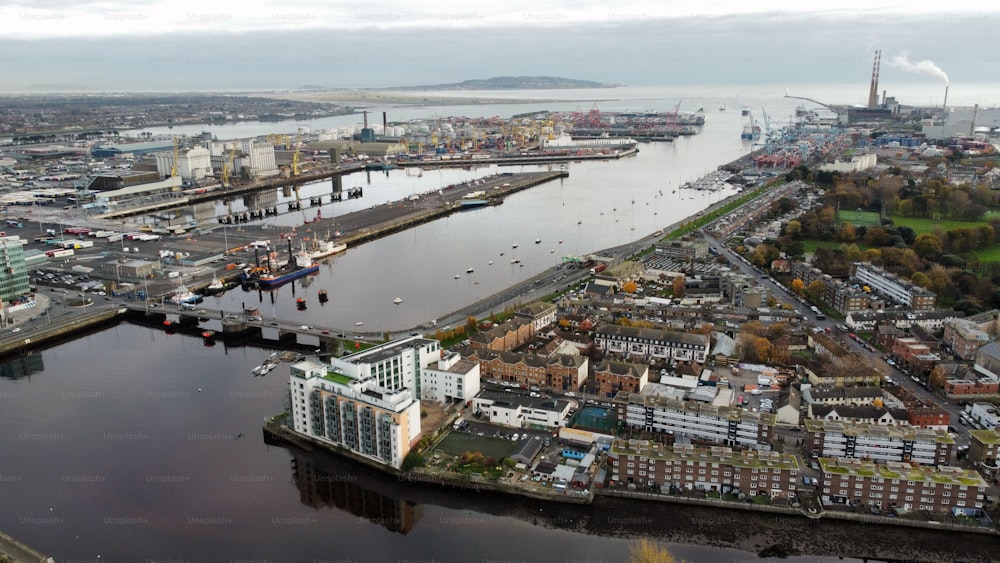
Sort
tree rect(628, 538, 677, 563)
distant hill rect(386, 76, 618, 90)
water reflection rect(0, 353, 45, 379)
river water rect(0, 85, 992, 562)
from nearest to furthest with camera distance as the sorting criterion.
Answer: tree rect(628, 538, 677, 563) → river water rect(0, 85, 992, 562) → water reflection rect(0, 353, 45, 379) → distant hill rect(386, 76, 618, 90)

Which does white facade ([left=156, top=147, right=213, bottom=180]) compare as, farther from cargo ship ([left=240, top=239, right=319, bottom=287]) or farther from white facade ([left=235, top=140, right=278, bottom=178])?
cargo ship ([left=240, top=239, right=319, bottom=287])

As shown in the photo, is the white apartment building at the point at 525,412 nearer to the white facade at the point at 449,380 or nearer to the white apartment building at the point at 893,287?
the white facade at the point at 449,380

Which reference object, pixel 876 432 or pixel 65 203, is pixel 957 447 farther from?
pixel 65 203

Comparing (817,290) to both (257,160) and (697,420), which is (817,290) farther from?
(257,160)

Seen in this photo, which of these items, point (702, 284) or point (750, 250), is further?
point (750, 250)

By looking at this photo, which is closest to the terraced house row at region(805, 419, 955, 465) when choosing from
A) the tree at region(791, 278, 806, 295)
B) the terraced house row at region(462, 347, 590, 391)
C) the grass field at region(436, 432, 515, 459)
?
the terraced house row at region(462, 347, 590, 391)

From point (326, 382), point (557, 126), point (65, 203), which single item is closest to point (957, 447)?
point (326, 382)

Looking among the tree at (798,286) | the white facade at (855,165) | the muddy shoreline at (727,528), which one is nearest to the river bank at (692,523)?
the muddy shoreline at (727,528)
